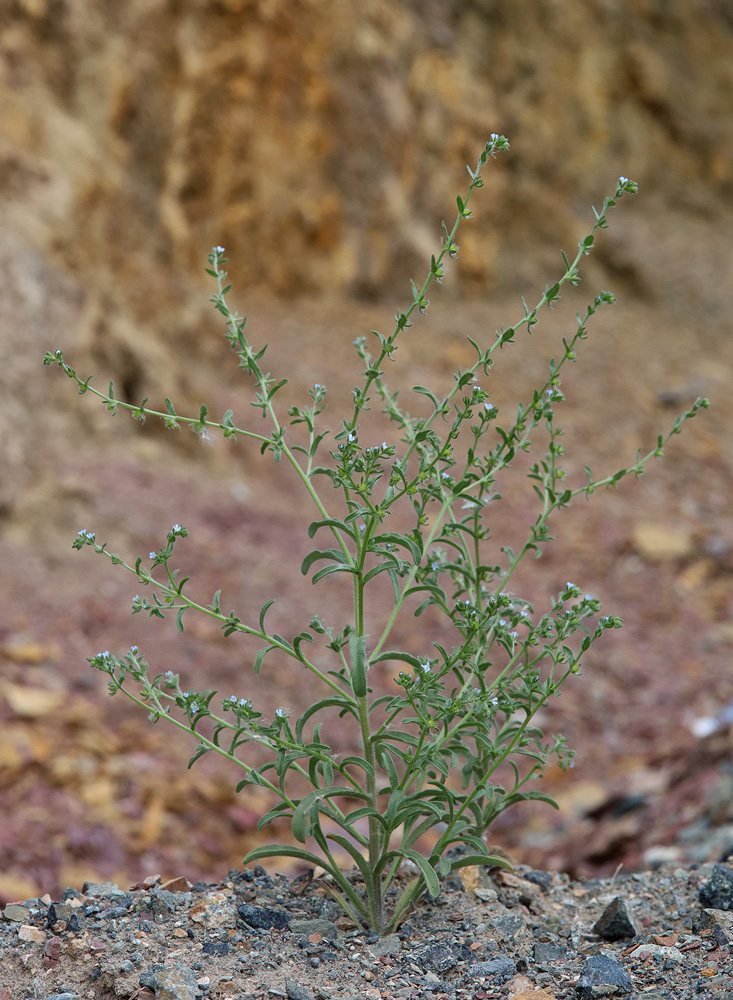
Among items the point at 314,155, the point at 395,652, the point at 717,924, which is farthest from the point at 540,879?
the point at 314,155

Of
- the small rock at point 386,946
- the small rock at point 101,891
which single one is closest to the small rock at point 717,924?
the small rock at point 386,946

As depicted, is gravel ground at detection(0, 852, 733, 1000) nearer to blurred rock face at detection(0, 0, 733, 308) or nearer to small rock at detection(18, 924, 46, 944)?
small rock at detection(18, 924, 46, 944)

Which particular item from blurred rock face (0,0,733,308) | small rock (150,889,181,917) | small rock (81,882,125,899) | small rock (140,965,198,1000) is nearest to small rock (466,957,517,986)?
small rock (140,965,198,1000)

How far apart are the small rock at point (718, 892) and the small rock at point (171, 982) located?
1.07 m

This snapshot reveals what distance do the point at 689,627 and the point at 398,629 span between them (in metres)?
1.92

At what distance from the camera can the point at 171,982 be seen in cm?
171

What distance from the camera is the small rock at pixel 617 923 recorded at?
195 centimetres

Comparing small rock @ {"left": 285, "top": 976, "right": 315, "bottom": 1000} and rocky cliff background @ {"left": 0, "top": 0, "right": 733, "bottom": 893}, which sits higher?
rocky cliff background @ {"left": 0, "top": 0, "right": 733, "bottom": 893}

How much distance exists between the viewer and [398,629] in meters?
5.87

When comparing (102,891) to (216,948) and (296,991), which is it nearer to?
(216,948)

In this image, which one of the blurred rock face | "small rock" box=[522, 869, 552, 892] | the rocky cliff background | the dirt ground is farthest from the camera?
the blurred rock face

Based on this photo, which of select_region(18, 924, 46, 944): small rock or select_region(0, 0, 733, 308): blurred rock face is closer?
select_region(18, 924, 46, 944): small rock

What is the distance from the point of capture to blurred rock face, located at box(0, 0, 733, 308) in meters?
7.26

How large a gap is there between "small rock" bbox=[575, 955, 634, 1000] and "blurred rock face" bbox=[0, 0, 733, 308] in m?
6.05
